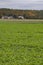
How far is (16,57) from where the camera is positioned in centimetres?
891

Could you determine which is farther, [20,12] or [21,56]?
[20,12]

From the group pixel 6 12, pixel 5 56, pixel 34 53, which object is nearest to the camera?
pixel 5 56

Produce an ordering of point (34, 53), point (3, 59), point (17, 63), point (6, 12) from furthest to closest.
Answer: point (6, 12)
point (34, 53)
point (3, 59)
point (17, 63)

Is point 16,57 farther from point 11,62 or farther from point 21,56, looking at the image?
point 11,62

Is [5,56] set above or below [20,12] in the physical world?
above

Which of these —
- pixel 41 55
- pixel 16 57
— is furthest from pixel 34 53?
pixel 16 57

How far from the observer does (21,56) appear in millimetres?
9141

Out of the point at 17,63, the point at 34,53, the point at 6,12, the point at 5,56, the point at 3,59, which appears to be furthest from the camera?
the point at 6,12

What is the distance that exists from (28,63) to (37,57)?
3.69 feet

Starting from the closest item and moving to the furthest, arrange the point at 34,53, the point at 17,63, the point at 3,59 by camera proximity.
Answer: the point at 17,63
the point at 3,59
the point at 34,53

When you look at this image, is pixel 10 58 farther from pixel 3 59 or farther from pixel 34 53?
pixel 34 53

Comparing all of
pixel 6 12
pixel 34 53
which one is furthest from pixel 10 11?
pixel 34 53

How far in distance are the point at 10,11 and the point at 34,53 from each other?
7253 centimetres

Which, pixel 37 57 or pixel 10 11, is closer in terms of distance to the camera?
pixel 37 57
